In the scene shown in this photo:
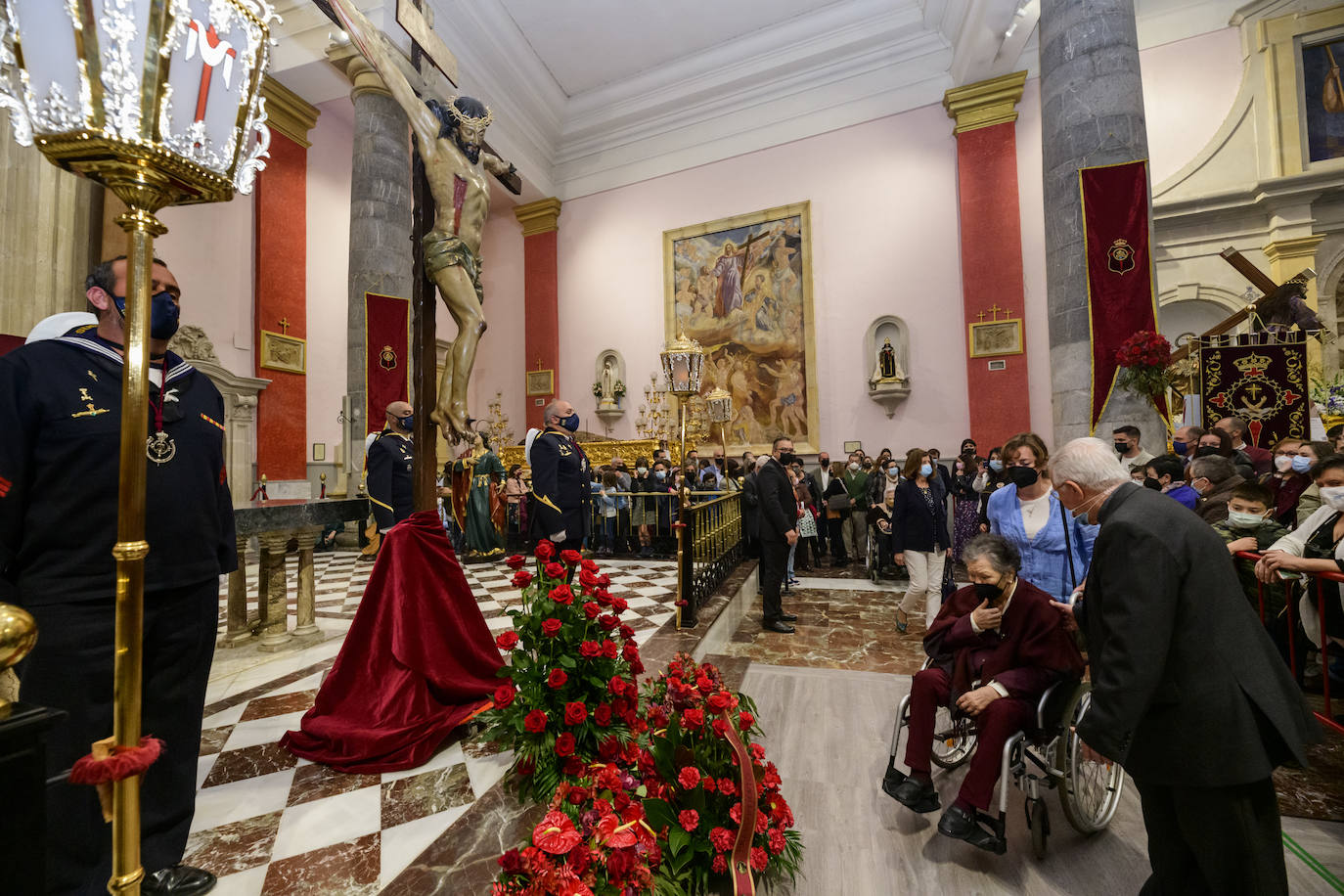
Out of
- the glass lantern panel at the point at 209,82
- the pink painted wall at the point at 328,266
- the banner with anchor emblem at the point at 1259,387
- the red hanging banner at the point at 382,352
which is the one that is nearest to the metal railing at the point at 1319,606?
the banner with anchor emblem at the point at 1259,387

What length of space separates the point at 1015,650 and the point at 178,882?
3.11 metres

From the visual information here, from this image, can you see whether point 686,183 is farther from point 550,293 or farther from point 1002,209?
point 1002,209

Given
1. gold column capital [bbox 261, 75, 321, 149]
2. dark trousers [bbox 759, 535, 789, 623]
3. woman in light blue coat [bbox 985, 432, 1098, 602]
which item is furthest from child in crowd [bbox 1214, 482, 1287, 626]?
gold column capital [bbox 261, 75, 321, 149]

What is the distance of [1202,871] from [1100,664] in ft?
2.13

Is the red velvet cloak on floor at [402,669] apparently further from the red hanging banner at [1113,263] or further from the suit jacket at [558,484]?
the red hanging banner at [1113,263]

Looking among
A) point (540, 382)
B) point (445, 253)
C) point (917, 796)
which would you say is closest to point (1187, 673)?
point (917, 796)

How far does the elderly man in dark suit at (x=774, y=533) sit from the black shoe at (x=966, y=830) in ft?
9.15

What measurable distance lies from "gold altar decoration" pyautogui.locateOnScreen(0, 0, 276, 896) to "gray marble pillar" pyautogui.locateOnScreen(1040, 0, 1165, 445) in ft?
23.5

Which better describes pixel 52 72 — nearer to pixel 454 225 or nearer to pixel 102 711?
pixel 102 711

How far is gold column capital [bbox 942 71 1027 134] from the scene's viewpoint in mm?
10430

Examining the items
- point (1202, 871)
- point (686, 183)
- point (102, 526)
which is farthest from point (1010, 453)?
point (686, 183)

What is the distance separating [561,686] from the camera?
7.63 ft

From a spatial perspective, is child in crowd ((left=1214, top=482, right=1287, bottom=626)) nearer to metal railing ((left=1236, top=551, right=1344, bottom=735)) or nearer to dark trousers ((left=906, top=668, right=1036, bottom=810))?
metal railing ((left=1236, top=551, right=1344, bottom=735))

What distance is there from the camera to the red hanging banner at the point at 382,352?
8922 millimetres
